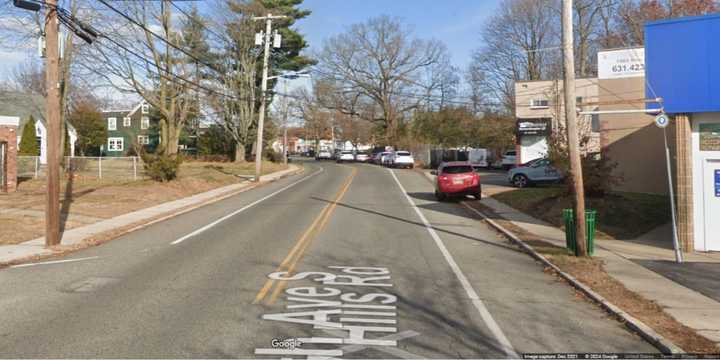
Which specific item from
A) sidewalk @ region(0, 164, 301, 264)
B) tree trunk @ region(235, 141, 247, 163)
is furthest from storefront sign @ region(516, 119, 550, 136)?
tree trunk @ region(235, 141, 247, 163)

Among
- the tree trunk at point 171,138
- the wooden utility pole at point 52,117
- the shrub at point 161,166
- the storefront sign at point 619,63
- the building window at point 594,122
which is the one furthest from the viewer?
the tree trunk at point 171,138

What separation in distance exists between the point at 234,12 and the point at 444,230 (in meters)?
39.0

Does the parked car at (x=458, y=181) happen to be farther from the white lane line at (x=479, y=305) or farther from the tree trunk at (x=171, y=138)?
the tree trunk at (x=171, y=138)

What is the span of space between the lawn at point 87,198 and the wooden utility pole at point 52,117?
1.34 metres

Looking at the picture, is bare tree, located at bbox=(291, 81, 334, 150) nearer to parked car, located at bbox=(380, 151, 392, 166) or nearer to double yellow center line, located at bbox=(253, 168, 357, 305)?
parked car, located at bbox=(380, 151, 392, 166)

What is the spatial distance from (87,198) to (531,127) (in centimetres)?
2966

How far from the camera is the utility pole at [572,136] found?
1246 centimetres

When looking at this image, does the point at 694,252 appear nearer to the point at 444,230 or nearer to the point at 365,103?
the point at 444,230

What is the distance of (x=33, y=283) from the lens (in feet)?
33.2

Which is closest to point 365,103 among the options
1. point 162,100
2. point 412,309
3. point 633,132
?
point 162,100

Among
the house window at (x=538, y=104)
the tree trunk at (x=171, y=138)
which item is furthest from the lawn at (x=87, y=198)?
the house window at (x=538, y=104)

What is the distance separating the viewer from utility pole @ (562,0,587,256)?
40.9 feet

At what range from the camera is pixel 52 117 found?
14.3 meters

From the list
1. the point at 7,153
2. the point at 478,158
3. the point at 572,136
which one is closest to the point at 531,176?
the point at 572,136
